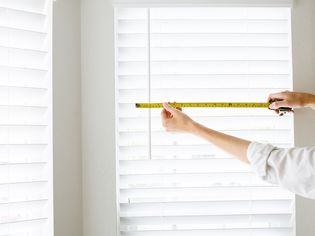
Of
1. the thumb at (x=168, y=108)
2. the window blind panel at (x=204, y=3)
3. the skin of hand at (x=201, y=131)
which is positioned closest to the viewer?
the skin of hand at (x=201, y=131)

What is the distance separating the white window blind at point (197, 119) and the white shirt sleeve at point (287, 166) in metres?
0.32

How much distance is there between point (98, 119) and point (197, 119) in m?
0.39

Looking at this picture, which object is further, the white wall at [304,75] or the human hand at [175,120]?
the white wall at [304,75]

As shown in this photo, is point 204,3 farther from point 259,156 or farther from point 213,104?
point 259,156

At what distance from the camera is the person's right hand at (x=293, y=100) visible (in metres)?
1.45

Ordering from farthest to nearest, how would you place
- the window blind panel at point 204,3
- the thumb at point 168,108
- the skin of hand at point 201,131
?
1. the window blind panel at point 204,3
2. the thumb at point 168,108
3. the skin of hand at point 201,131

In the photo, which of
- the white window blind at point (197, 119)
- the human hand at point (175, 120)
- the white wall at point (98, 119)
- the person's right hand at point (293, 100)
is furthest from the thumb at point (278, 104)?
the white wall at point (98, 119)

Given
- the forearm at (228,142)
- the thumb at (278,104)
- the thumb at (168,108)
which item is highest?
the thumb at (278,104)

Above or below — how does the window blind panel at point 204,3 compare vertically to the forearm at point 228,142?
above

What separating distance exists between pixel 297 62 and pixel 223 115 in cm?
36

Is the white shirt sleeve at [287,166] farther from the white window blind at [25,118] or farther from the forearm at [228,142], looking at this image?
the white window blind at [25,118]

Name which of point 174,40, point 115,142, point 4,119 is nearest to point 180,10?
point 174,40

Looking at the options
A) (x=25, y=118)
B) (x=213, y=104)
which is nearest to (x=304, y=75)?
(x=213, y=104)

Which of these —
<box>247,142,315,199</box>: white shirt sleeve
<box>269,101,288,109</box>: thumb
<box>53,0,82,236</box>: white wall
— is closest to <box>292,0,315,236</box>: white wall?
<box>269,101,288,109</box>: thumb
